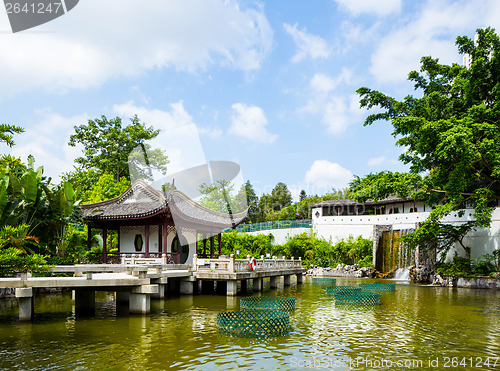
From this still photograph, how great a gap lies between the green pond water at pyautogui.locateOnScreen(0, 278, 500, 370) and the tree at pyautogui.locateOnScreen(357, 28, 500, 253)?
30.1 ft

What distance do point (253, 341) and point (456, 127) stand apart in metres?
17.4

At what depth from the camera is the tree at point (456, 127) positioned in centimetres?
2362

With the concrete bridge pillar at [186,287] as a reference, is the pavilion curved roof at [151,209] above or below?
above

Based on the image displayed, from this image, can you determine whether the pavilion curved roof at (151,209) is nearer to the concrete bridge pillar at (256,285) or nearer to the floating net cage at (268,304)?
the concrete bridge pillar at (256,285)

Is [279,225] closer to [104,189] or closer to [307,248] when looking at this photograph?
[307,248]

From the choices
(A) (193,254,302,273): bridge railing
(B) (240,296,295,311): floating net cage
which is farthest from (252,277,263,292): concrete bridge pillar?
(B) (240,296,295,311): floating net cage

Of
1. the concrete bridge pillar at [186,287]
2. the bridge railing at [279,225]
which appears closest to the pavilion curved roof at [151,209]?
the concrete bridge pillar at [186,287]

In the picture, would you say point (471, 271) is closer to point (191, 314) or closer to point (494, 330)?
point (494, 330)

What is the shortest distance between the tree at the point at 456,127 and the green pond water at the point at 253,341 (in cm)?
917

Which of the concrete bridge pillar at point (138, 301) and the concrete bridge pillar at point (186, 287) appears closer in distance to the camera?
the concrete bridge pillar at point (138, 301)

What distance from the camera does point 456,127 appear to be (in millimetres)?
23000

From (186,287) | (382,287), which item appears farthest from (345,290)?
(186,287)

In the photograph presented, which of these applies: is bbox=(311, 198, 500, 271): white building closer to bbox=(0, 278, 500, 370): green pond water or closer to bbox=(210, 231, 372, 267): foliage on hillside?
bbox=(210, 231, 372, 267): foliage on hillside

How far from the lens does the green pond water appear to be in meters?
9.03
